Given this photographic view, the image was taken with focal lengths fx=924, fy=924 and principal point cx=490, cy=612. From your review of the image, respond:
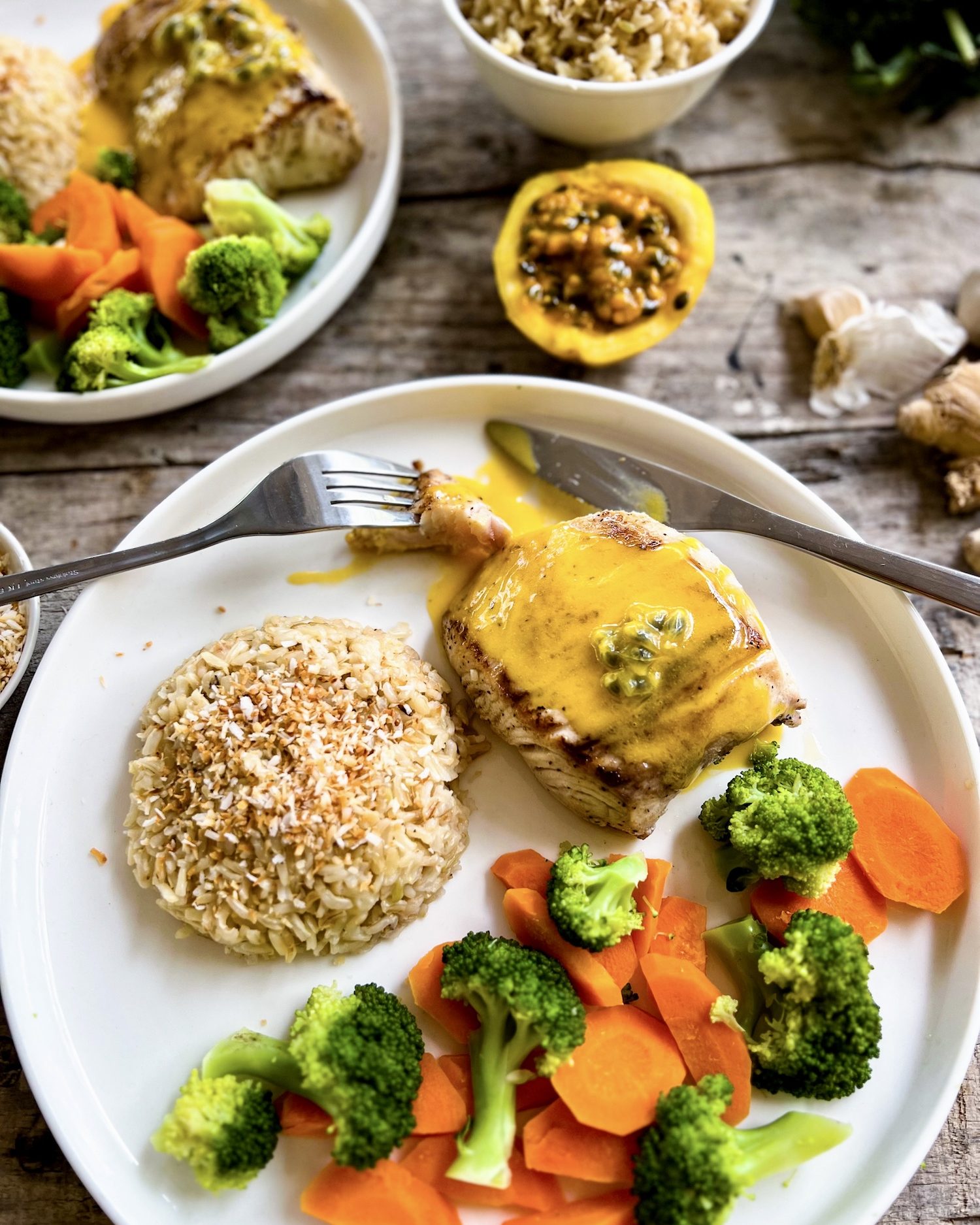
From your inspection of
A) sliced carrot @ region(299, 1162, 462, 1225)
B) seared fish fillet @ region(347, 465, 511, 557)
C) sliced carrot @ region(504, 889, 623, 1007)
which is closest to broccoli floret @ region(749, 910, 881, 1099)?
sliced carrot @ region(504, 889, 623, 1007)

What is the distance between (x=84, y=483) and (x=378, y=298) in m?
1.35

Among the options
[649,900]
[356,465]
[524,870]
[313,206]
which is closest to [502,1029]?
[524,870]

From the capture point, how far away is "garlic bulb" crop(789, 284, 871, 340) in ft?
11.6

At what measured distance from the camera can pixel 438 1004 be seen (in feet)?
8.61

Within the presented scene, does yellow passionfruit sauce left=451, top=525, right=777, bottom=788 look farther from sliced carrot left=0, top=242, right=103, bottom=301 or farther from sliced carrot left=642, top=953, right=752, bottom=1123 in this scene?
sliced carrot left=0, top=242, right=103, bottom=301

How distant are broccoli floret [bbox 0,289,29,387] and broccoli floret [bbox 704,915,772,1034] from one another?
9.97 feet

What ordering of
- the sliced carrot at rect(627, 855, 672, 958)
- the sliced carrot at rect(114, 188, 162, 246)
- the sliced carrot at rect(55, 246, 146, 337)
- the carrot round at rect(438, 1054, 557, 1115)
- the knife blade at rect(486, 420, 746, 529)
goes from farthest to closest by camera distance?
the sliced carrot at rect(114, 188, 162, 246)
the sliced carrot at rect(55, 246, 146, 337)
the knife blade at rect(486, 420, 746, 529)
the sliced carrot at rect(627, 855, 672, 958)
the carrot round at rect(438, 1054, 557, 1115)

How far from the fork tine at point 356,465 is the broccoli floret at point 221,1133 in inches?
71.1

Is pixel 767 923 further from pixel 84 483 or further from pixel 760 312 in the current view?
pixel 84 483

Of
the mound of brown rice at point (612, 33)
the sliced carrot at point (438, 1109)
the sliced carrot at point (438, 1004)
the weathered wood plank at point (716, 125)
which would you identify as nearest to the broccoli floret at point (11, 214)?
the weathered wood plank at point (716, 125)

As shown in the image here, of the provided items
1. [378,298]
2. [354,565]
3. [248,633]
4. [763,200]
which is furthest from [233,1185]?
[763,200]

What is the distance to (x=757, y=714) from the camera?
8.73 feet

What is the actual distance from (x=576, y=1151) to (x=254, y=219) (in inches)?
126

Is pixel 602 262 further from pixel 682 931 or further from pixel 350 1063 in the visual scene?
pixel 350 1063
